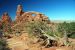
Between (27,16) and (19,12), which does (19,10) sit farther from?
(27,16)

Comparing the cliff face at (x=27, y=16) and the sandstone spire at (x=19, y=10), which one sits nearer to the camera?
the cliff face at (x=27, y=16)

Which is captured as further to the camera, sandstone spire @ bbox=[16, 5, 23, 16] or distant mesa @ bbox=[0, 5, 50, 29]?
sandstone spire @ bbox=[16, 5, 23, 16]

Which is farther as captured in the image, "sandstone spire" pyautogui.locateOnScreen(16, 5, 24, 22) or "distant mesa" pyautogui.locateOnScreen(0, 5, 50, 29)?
"sandstone spire" pyautogui.locateOnScreen(16, 5, 24, 22)

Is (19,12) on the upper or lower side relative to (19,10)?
lower

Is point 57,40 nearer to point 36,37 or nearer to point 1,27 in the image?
point 36,37

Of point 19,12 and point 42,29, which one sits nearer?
point 42,29

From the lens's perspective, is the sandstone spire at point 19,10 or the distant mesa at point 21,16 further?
the sandstone spire at point 19,10

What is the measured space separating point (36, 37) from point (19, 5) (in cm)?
1616

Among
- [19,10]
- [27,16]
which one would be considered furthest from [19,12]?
[27,16]

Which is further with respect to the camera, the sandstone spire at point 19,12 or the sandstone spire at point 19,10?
the sandstone spire at point 19,10

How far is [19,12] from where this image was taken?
1201 inches

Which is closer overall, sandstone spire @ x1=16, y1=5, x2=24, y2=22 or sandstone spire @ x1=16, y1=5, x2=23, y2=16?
sandstone spire @ x1=16, y1=5, x2=24, y2=22

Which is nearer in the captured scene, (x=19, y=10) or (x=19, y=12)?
(x=19, y=12)

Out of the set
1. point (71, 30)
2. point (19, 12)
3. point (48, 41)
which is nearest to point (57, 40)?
point (48, 41)
